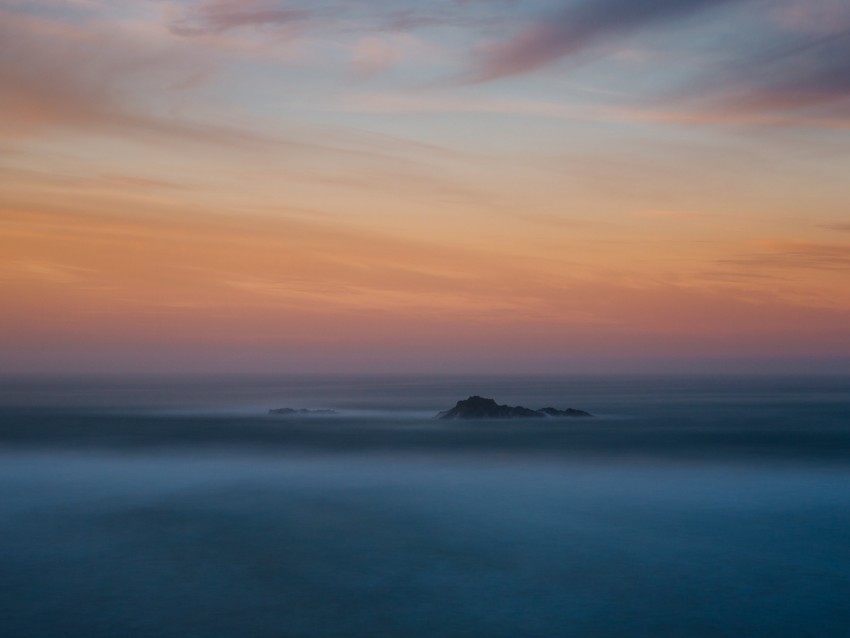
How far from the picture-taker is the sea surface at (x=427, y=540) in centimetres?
1573

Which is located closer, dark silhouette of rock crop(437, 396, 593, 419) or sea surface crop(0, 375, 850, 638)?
sea surface crop(0, 375, 850, 638)

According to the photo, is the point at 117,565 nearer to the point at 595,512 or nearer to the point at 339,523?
the point at 339,523

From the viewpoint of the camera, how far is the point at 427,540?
22.5 metres

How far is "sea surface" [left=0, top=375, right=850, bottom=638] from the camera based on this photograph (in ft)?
51.6

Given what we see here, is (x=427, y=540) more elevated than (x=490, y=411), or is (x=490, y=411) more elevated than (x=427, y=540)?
(x=490, y=411)

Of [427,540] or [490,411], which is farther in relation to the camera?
[490,411]

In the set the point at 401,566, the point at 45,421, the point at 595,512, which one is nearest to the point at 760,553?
the point at 595,512

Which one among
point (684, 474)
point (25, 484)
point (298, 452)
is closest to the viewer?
point (25, 484)

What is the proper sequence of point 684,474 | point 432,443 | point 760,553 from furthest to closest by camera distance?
point 432,443 → point 684,474 → point 760,553

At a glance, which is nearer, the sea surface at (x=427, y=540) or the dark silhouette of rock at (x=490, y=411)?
the sea surface at (x=427, y=540)

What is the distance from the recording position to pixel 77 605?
16500 mm

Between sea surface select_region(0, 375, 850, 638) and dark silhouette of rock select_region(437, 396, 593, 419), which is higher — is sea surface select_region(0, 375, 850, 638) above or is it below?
below

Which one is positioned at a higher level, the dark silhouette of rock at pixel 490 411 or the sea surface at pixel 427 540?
the dark silhouette of rock at pixel 490 411

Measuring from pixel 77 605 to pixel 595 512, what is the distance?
54.5ft
